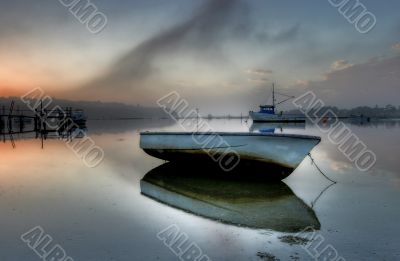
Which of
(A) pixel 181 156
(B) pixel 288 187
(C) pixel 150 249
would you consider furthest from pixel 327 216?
(A) pixel 181 156

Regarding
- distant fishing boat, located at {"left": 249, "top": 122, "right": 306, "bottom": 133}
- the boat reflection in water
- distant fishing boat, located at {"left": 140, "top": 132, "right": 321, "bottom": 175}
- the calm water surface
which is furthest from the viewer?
distant fishing boat, located at {"left": 249, "top": 122, "right": 306, "bottom": 133}

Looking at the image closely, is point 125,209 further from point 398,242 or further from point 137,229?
point 398,242

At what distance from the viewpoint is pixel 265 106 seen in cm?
7369

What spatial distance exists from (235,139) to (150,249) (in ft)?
21.9

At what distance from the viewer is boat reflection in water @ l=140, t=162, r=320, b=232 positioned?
700 centimetres

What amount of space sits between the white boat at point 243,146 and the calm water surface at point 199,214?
39.5 inches

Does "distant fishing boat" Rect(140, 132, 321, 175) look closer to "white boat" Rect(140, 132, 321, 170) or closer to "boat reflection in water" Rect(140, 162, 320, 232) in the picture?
"white boat" Rect(140, 132, 321, 170)

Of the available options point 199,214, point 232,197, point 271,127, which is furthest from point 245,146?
point 271,127

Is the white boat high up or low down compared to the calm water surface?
up

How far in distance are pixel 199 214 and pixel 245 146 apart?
4.51m

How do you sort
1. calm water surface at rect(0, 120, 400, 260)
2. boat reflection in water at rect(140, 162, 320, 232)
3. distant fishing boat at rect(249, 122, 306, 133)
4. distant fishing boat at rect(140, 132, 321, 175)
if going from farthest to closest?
distant fishing boat at rect(249, 122, 306, 133) < distant fishing boat at rect(140, 132, 321, 175) < boat reflection in water at rect(140, 162, 320, 232) < calm water surface at rect(0, 120, 400, 260)

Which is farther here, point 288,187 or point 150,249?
point 288,187

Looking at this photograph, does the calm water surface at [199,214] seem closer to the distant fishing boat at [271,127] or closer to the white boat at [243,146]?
the white boat at [243,146]

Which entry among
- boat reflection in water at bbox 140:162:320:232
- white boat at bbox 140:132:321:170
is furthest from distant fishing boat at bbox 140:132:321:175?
boat reflection in water at bbox 140:162:320:232
